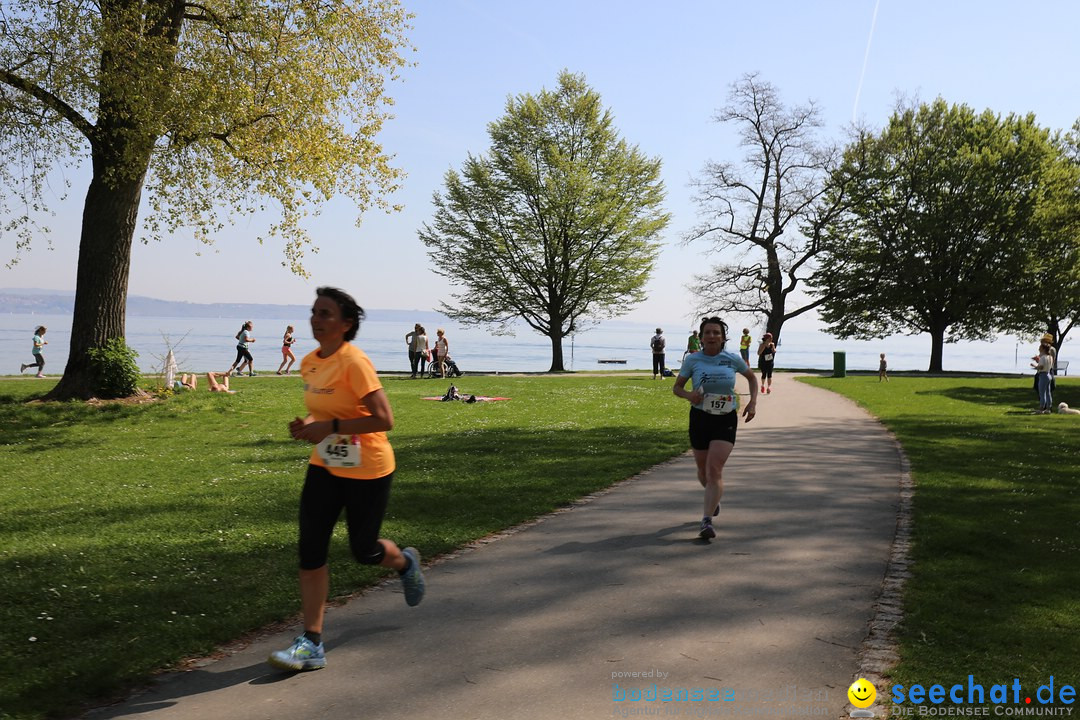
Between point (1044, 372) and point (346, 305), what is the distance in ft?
67.0

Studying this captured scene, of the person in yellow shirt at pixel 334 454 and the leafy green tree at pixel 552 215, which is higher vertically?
the leafy green tree at pixel 552 215

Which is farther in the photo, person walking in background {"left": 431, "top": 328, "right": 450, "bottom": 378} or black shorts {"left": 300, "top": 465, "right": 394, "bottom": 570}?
person walking in background {"left": 431, "top": 328, "right": 450, "bottom": 378}

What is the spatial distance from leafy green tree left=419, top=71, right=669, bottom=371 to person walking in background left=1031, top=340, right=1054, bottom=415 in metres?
24.0

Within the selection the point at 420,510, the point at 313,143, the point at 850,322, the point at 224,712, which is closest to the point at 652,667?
the point at 224,712

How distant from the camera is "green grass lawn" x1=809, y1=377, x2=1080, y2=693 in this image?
14.4ft

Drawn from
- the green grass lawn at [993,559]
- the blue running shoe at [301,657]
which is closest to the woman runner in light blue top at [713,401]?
the green grass lawn at [993,559]

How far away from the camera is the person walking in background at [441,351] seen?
97.2ft

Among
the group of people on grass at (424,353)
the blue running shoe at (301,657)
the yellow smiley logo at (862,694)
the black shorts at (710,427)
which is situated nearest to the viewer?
the yellow smiley logo at (862,694)

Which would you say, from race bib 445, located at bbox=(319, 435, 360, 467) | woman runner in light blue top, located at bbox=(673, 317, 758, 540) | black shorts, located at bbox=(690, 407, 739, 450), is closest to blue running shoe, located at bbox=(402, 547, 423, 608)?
race bib 445, located at bbox=(319, 435, 360, 467)

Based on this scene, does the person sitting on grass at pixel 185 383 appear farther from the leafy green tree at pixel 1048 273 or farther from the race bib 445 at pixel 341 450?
the leafy green tree at pixel 1048 273

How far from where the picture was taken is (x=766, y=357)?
25344 mm

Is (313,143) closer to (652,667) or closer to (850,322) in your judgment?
(652,667)

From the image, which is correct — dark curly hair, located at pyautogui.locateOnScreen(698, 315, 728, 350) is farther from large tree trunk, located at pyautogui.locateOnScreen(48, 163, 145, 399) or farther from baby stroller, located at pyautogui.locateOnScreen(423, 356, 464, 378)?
baby stroller, located at pyautogui.locateOnScreen(423, 356, 464, 378)

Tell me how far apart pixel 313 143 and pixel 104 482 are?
9.62m
